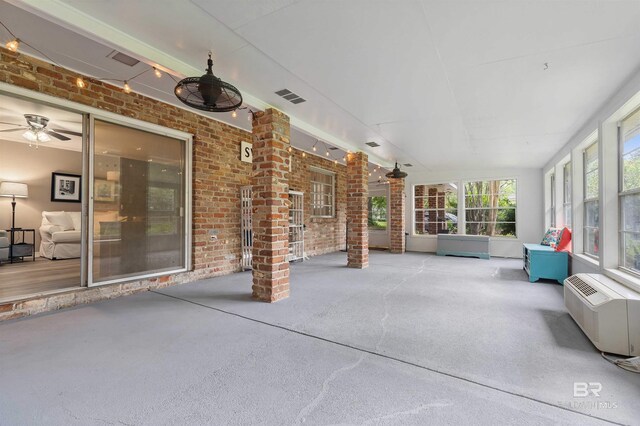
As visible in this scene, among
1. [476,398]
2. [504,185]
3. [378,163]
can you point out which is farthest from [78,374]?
[504,185]

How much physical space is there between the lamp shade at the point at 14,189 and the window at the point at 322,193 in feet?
22.6

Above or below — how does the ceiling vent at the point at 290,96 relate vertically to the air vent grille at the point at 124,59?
below

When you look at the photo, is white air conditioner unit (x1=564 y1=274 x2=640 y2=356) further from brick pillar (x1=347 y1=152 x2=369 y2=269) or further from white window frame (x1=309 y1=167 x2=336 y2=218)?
white window frame (x1=309 y1=167 x2=336 y2=218)

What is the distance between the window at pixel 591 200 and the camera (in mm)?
4441

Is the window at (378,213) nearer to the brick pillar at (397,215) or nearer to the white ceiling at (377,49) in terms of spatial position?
the brick pillar at (397,215)

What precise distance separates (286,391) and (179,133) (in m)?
4.30

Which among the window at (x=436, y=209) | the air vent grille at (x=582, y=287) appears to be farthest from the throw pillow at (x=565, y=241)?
the window at (x=436, y=209)

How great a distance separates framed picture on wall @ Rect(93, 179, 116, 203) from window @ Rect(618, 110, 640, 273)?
21.1 feet

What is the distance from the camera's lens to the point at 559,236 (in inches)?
230

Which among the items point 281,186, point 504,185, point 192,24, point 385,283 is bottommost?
point 385,283

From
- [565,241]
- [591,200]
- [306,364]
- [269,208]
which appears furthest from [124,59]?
[565,241]

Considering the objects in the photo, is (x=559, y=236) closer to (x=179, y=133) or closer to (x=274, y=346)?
(x=274, y=346)

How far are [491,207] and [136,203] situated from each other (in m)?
9.17

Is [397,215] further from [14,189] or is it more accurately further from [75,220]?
[14,189]
